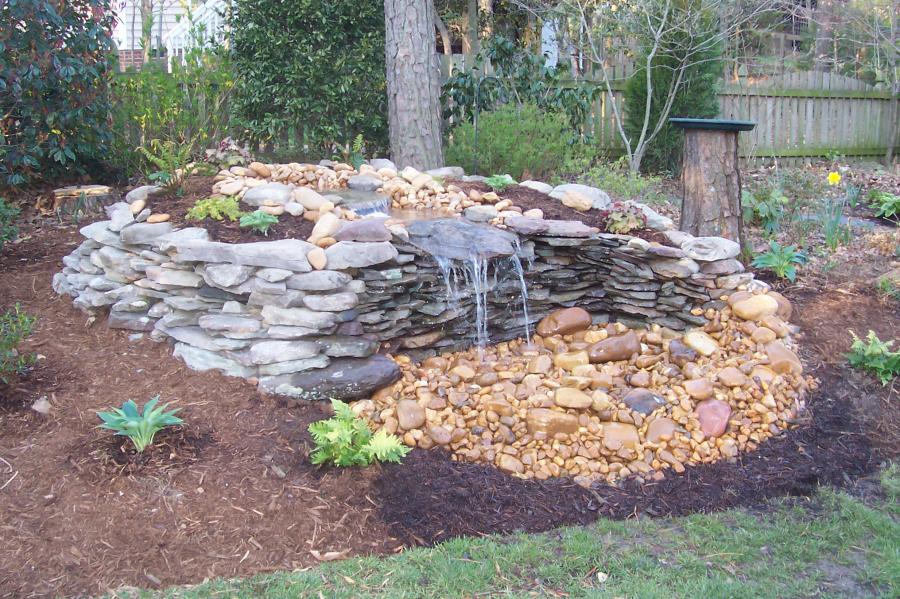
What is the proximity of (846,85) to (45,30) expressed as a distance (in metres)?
11.4

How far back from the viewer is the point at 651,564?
3.04 meters

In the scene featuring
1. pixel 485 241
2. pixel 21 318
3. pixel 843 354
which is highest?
pixel 485 241

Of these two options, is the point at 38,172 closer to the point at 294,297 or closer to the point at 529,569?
the point at 294,297

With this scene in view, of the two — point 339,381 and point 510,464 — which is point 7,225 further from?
point 510,464

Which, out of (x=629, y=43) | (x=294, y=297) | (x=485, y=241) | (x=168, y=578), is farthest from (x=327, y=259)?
(x=629, y=43)

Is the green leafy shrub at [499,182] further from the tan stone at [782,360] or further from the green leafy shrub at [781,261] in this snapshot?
the tan stone at [782,360]

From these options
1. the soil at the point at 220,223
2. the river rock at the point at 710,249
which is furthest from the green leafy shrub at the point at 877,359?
the soil at the point at 220,223

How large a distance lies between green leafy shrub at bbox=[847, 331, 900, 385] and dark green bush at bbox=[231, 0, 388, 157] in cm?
512

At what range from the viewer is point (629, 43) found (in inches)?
386

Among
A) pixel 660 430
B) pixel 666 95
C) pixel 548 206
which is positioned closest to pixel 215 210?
pixel 548 206

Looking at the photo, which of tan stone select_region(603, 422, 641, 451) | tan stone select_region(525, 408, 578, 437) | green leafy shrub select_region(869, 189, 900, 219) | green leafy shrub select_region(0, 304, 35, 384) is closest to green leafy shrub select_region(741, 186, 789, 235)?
green leafy shrub select_region(869, 189, 900, 219)

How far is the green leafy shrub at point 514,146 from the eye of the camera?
6633 millimetres

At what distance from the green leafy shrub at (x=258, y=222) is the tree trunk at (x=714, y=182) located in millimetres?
3032

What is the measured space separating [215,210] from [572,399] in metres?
2.52
